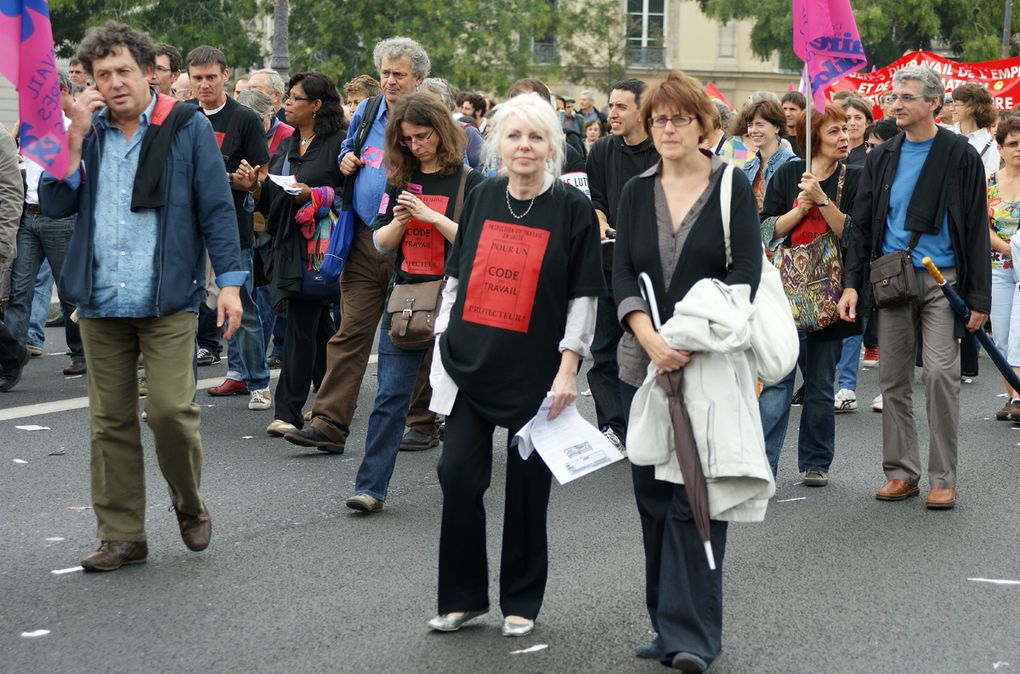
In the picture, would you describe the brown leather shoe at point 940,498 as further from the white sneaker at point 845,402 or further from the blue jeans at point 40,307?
the blue jeans at point 40,307

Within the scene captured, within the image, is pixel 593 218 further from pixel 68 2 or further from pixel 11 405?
pixel 68 2

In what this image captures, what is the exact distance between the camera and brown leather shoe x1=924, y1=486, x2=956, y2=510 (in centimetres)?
741

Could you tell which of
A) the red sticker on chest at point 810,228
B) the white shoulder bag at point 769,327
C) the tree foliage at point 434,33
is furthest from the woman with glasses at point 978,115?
the tree foliage at point 434,33

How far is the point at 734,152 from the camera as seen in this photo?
10.2 metres

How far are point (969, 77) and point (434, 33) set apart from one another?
17.5m

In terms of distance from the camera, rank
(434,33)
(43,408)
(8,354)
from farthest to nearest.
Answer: (434,33) < (8,354) < (43,408)

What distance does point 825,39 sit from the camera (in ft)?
28.8

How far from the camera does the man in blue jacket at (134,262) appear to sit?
599 centimetres

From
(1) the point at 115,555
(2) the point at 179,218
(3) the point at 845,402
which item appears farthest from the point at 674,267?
(3) the point at 845,402

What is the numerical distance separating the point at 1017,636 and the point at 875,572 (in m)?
0.90

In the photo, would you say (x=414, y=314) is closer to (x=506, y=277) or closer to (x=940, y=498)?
(x=506, y=277)

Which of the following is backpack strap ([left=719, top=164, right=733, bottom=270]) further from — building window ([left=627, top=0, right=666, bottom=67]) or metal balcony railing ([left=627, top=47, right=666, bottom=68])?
building window ([left=627, top=0, right=666, bottom=67])

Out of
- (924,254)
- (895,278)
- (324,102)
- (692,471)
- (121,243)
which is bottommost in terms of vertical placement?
(692,471)

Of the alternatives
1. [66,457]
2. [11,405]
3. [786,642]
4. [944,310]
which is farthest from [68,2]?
[786,642]
